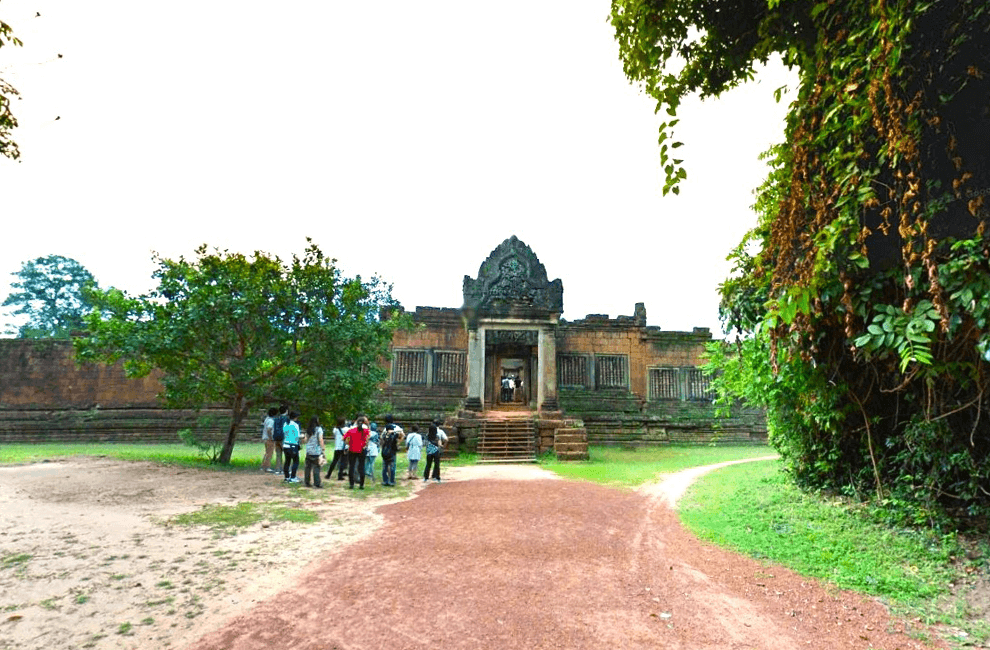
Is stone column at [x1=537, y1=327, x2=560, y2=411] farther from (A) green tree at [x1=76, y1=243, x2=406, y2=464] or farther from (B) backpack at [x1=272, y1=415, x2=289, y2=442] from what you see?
(B) backpack at [x1=272, y1=415, x2=289, y2=442]

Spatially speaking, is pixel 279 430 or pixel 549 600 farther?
pixel 279 430

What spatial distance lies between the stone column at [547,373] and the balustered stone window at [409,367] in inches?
183

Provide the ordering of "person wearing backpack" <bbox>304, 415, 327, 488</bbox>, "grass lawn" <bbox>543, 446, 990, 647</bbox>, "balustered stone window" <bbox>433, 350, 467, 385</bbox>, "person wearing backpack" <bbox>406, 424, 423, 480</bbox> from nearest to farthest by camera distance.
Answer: "grass lawn" <bbox>543, 446, 990, 647</bbox> → "person wearing backpack" <bbox>304, 415, 327, 488</bbox> → "person wearing backpack" <bbox>406, 424, 423, 480</bbox> → "balustered stone window" <bbox>433, 350, 467, 385</bbox>

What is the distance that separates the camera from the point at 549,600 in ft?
12.1

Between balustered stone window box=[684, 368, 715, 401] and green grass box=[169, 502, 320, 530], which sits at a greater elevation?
balustered stone window box=[684, 368, 715, 401]

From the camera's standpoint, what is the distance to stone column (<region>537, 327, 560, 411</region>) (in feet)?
52.4

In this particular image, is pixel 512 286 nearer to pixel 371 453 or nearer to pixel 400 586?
pixel 371 453

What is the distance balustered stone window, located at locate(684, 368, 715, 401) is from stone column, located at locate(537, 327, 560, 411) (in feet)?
20.3

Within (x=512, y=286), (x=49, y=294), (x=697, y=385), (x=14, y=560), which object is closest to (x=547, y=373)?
(x=512, y=286)

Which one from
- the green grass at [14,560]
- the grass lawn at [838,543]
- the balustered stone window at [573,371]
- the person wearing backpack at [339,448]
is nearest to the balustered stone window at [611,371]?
the balustered stone window at [573,371]

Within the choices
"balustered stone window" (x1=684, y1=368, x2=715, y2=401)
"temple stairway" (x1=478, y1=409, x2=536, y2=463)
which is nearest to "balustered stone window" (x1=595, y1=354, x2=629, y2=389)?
"balustered stone window" (x1=684, y1=368, x2=715, y2=401)

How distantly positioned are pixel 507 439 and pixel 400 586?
10542 mm

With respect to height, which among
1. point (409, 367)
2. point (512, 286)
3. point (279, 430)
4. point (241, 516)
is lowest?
point (241, 516)

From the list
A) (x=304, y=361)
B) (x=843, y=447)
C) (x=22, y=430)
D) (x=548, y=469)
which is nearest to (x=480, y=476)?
(x=548, y=469)
